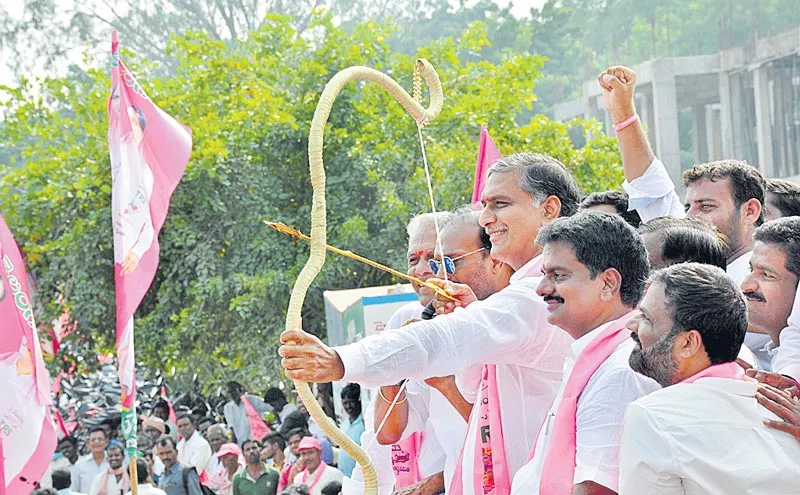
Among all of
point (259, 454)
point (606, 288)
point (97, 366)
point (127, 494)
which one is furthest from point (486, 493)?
point (97, 366)

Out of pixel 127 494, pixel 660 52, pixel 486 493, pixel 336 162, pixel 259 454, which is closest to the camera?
pixel 486 493

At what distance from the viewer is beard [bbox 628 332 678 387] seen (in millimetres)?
2867

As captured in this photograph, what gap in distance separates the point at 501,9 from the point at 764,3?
14663 mm

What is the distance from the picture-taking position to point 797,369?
326 cm

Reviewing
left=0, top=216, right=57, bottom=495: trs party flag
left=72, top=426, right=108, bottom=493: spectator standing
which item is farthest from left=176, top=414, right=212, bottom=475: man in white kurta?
left=0, top=216, right=57, bottom=495: trs party flag

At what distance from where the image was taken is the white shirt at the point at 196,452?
12.0 metres

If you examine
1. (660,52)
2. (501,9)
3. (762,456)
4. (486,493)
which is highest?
(501,9)

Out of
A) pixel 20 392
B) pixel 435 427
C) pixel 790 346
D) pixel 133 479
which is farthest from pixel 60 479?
pixel 790 346

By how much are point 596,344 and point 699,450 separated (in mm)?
570

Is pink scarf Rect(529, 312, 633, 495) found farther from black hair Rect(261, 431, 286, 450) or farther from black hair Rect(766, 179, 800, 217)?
black hair Rect(261, 431, 286, 450)

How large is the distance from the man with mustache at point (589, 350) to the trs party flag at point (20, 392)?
3.78 m

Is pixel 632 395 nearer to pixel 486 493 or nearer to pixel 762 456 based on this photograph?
pixel 762 456

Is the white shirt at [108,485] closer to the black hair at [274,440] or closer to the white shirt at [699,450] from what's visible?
the black hair at [274,440]

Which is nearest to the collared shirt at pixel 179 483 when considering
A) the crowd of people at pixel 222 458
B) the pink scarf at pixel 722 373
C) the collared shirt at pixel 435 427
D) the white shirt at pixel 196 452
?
the crowd of people at pixel 222 458
